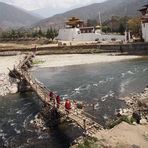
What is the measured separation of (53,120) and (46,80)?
25.1m

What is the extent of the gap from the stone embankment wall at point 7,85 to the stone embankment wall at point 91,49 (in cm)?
3922

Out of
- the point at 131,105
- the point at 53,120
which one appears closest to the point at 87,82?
the point at 131,105

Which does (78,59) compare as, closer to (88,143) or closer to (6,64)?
(6,64)

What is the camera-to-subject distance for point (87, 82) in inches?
2103

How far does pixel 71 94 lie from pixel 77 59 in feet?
125

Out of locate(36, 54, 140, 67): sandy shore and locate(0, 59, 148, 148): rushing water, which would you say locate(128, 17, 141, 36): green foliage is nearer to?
locate(36, 54, 140, 67): sandy shore

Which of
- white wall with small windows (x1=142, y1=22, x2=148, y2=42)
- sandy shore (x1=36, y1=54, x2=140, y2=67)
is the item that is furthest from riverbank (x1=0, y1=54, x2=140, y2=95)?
white wall with small windows (x1=142, y1=22, x2=148, y2=42)

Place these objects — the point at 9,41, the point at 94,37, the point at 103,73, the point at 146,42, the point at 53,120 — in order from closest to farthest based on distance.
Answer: the point at 53,120, the point at 103,73, the point at 146,42, the point at 94,37, the point at 9,41

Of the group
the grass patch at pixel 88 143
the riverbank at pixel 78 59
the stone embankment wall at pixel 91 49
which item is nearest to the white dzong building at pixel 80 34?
the stone embankment wall at pixel 91 49

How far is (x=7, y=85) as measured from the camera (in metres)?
49.0

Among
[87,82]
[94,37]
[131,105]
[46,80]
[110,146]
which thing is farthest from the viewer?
[94,37]

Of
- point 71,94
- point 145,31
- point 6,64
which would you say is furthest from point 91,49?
point 71,94

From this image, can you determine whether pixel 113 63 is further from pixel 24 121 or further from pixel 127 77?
pixel 24 121

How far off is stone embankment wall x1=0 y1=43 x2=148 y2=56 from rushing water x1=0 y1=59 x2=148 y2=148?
38.2ft
